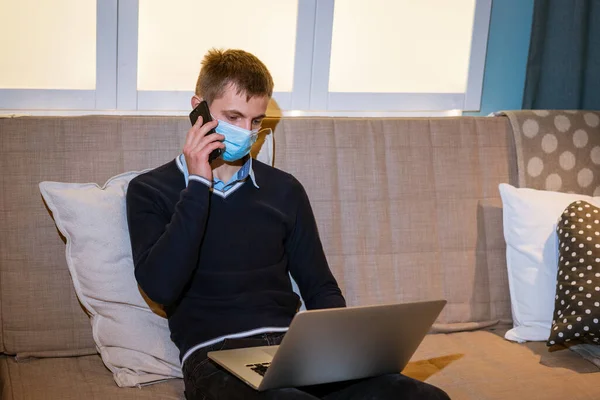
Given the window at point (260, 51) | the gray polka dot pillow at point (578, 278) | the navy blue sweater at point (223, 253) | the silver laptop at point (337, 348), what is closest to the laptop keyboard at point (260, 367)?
the silver laptop at point (337, 348)

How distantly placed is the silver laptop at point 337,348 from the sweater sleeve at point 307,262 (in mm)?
321

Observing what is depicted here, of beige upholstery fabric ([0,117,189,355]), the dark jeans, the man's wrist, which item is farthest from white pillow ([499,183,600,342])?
beige upholstery fabric ([0,117,189,355])

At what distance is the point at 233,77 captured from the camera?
1825mm

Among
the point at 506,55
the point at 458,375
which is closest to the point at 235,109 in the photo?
the point at 458,375

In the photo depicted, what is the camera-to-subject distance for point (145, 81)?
239cm

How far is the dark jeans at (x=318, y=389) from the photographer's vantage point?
60.8 inches

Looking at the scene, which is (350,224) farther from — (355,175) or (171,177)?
(171,177)

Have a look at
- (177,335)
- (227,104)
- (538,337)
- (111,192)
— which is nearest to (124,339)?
(177,335)

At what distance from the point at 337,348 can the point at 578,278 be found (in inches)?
33.0

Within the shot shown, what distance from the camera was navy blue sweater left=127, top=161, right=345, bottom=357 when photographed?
170 centimetres

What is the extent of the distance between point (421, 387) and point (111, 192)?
0.84 meters

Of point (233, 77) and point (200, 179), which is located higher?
point (233, 77)

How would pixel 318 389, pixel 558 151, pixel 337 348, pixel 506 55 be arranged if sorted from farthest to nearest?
pixel 506 55
pixel 558 151
pixel 318 389
pixel 337 348

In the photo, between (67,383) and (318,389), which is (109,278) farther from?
(318,389)
